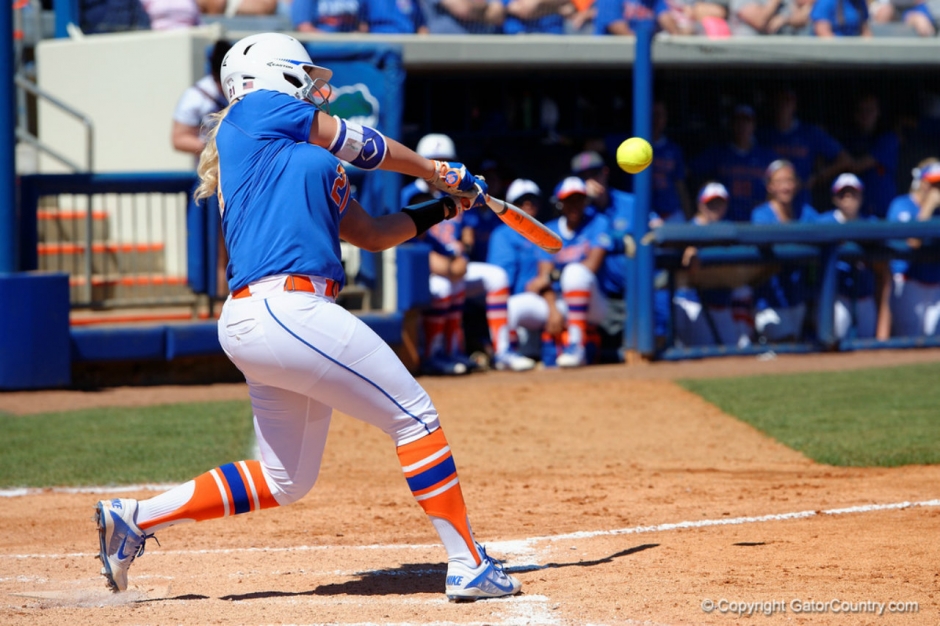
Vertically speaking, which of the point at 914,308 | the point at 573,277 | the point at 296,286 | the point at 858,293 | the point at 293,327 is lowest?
the point at 914,308

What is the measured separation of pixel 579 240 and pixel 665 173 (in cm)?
105

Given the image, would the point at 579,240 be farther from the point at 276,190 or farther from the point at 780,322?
the point at 276,190

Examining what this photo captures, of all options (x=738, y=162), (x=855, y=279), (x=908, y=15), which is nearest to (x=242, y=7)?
(x=738, y=162)

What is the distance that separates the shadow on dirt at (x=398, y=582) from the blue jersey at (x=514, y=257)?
502 centimetres

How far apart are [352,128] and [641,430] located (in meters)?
3.68

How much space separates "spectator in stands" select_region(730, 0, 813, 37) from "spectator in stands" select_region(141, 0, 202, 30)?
497 centimetres

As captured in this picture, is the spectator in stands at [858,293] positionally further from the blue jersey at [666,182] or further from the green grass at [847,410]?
the blue jersey at [666,182]

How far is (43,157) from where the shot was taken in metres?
10.6

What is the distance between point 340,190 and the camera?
11.5 feet

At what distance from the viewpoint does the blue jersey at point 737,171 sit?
950 cm

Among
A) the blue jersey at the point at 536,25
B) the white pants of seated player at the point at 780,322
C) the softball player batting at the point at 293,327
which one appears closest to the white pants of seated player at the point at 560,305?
the white pants of seated player at the point at 780,322

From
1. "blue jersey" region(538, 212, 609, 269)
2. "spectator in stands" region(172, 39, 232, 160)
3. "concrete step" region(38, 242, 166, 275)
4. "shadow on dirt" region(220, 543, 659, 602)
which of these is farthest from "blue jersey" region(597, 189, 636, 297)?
"shadow on dirt" region(220, 543, 659, 602)

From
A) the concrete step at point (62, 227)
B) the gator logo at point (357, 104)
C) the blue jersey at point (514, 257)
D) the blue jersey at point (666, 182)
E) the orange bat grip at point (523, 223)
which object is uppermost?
the gator logo at point (357, 104)

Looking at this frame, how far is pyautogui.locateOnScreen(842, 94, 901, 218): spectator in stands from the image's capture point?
10.3m
